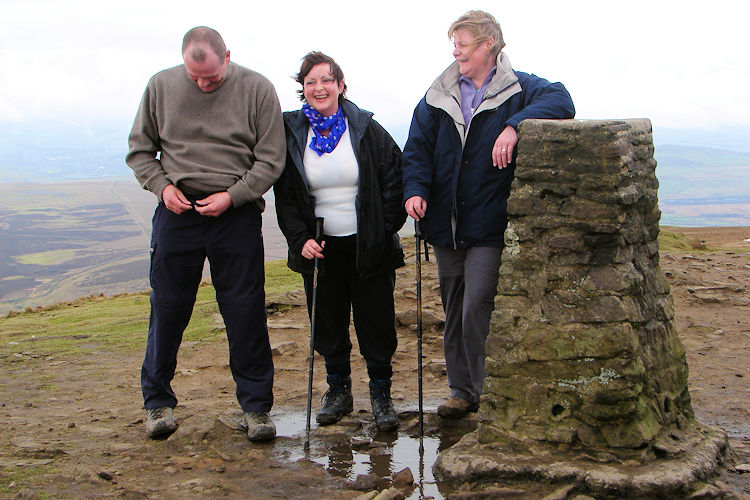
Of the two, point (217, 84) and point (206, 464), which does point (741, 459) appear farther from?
point (217, 84)

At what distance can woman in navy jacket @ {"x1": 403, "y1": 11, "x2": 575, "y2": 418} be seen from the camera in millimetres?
6203

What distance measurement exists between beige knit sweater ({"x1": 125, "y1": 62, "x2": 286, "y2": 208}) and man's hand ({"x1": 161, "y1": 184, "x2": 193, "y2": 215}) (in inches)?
3.2

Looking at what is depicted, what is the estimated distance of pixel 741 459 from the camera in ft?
20.4

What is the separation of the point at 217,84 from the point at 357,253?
1908 millimetres

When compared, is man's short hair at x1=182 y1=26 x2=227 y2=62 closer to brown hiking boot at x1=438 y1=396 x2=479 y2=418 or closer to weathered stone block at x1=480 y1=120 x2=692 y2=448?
weathered stone block at x1=480 y1=120 x2=692 y2=448

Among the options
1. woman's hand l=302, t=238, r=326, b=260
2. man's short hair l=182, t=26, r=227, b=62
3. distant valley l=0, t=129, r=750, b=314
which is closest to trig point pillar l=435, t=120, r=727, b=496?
woman's hand l=302, t=238, r=326, b=260

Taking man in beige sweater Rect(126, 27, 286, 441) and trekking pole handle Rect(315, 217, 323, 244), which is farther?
trekking pole handle Rect(315, 217, 323, 244)

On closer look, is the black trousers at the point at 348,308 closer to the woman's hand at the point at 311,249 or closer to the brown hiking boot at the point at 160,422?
the woman's hand at the point at 311,249

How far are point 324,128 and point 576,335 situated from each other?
2822mm

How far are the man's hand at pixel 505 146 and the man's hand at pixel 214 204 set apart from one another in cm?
230

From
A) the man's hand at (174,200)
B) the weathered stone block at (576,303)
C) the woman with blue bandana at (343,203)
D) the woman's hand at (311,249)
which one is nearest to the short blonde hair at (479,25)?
the weathered stone block at (576,303)

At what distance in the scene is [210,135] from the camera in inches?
254

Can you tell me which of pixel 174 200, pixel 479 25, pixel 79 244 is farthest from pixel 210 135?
pixel 79 244

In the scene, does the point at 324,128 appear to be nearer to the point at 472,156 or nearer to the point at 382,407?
the point at 472,156
